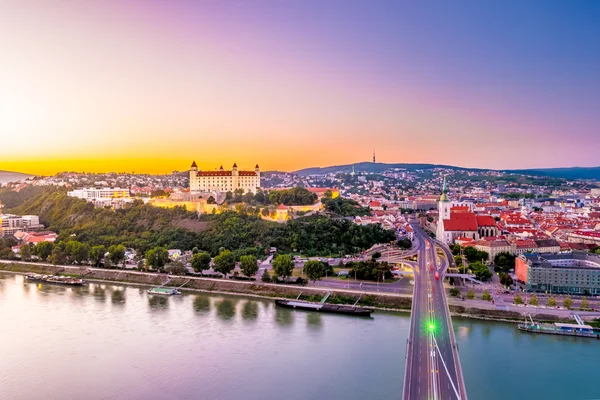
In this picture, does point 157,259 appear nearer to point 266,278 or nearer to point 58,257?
point 266,278

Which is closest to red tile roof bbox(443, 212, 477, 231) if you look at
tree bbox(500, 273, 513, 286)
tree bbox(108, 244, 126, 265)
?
tree bbox(500, 273, 513, 286)

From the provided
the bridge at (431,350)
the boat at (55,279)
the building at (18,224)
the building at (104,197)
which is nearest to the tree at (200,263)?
the boat at (55,279)

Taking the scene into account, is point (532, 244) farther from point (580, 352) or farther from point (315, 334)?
point (315, 334)

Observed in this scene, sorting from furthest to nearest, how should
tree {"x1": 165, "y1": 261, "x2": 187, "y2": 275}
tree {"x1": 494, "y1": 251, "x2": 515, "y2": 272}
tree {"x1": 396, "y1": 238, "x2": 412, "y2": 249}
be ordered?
tree {"x1": 396, "y1": 238, "x2": 412, "y2": 249}, tree {"x1": 165, "y1": 261, "x2": 187, "y2": 275}, tree {"x1": 494, "y1": 251, "x2": 515, "y2": 272}

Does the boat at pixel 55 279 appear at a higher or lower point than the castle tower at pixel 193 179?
lower

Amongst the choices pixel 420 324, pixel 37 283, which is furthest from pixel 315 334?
pixel 37 283

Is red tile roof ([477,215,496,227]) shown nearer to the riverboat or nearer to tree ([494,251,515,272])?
tree ([494,251,515,272])

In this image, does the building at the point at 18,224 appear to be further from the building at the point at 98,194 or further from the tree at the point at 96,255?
the tree at the point at 96,255
